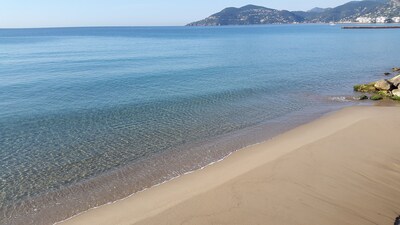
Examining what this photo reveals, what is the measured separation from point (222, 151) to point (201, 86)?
19374mm

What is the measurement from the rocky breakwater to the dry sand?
46.1ft

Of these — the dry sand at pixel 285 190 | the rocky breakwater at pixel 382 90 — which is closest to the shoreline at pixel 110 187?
the dry sand at pixel 285 190

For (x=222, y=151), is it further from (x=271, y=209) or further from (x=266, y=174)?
(x=271, y=209)

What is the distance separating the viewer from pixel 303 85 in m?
39.9

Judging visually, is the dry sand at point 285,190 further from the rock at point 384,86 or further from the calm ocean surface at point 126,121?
the rock at point 384,86

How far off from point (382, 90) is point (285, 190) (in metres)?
26.8

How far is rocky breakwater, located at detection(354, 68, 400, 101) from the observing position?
108ft

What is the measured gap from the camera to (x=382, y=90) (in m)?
35.2

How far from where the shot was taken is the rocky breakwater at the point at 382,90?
3290 centimetres

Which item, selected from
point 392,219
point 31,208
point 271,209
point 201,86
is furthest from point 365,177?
point 201,86

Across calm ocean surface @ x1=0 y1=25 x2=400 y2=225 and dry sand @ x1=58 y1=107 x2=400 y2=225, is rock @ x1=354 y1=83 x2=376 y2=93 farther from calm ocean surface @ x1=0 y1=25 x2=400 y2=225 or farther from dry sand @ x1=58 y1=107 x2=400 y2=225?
dry sand @ x1=58 y1=107 x2=400 y2=225

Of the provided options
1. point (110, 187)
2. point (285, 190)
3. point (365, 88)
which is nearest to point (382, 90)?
point (365, 88)

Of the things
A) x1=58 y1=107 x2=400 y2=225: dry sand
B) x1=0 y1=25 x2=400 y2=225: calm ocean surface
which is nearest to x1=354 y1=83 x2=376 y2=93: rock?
x1=0 y1=25 x2=400 y2=225: calm ocean surface

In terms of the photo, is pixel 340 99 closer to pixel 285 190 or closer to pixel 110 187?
pixel 285 190
